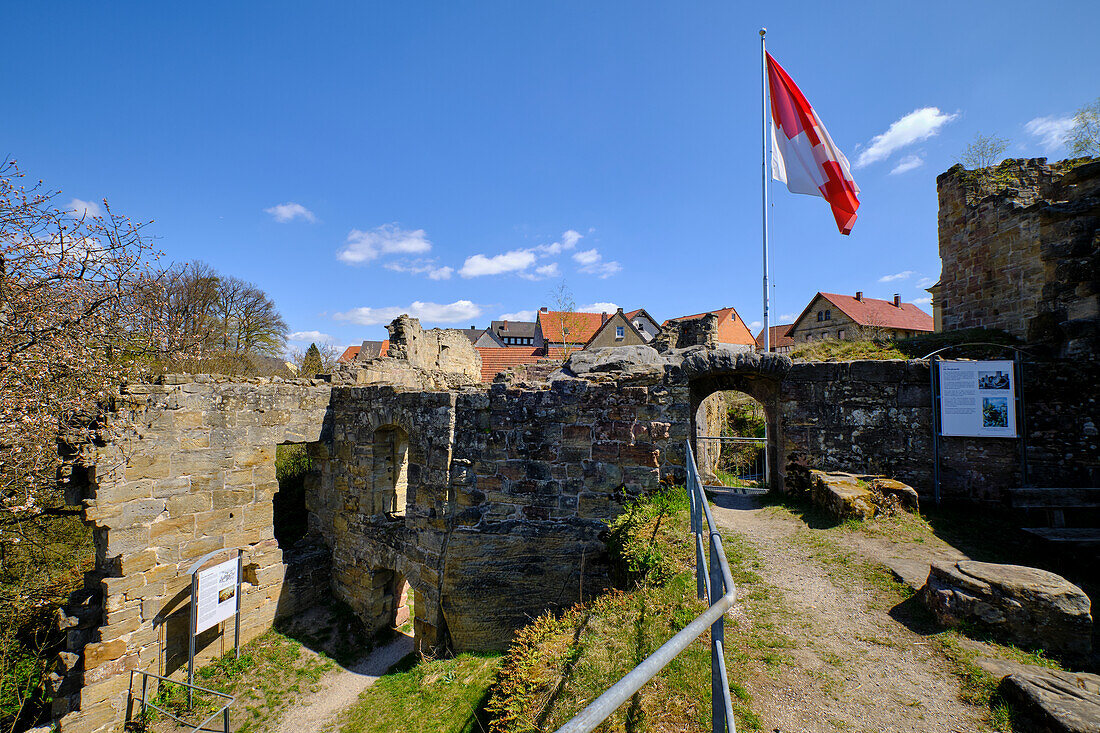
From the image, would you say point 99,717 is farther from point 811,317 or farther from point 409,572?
point 811,317

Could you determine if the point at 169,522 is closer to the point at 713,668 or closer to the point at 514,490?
the point at 514,490

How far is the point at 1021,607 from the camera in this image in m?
3.38

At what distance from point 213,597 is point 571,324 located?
86.8 feet

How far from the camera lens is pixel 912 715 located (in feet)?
8.93

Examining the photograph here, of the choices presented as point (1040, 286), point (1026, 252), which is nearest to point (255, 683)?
point (1040, 286)

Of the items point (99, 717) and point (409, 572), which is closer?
point (99, 717)

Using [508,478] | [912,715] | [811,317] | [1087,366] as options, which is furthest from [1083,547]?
[811,317]

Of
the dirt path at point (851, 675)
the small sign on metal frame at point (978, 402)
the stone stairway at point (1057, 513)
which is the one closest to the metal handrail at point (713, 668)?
the dirt path at point (851, 675)

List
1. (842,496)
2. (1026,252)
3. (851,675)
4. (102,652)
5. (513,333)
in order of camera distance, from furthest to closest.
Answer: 1. (513,333)
2. (1026,252)
3. (102,652)
4. (842,496)
5. (851,675)

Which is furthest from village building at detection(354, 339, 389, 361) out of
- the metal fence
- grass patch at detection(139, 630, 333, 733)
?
the metal fence

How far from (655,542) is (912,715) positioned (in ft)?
8.23

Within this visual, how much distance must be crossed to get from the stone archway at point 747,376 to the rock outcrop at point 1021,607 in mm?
3243

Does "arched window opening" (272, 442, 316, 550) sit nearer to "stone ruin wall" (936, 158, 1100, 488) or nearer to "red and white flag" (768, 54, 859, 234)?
"red and white flag" (768, 54, 859, 234)

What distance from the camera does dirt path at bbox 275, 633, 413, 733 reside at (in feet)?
21.9
